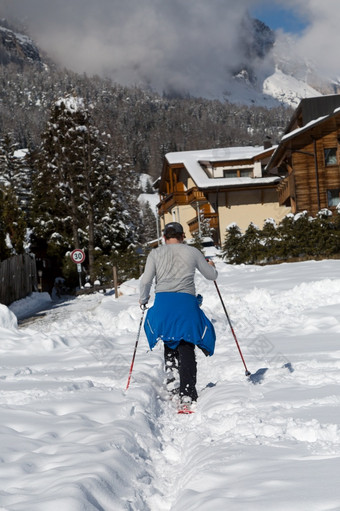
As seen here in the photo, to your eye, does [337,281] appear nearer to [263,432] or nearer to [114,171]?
[263,432]

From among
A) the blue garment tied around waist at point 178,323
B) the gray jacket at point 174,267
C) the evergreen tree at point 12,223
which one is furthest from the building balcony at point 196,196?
the blue garment tied around waist at point 178,323

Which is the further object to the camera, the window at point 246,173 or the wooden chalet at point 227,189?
the window at point 246,173

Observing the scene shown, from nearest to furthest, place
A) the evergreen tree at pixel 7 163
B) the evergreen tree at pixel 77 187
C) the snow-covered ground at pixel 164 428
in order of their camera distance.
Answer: the snow-covered ground at pixel 164 428
the evergreen tree at pixel 77 187
the evergreen tree at pixel 7 163

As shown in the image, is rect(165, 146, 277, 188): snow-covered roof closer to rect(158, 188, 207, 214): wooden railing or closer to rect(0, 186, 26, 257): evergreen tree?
rect(158, 188, 207, 214): wooden railing

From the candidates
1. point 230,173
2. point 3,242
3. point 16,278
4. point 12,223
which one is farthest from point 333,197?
point 3,242

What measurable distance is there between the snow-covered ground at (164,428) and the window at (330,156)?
86.2ft

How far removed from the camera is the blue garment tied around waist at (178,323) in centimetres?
581

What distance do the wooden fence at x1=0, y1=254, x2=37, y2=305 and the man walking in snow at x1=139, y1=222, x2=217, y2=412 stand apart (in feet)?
64.9

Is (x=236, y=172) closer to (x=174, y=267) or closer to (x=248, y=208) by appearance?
(x=248, y=208)

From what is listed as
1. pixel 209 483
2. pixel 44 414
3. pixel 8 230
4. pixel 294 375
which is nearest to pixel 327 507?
pixel 209 483

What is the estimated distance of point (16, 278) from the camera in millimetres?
27453

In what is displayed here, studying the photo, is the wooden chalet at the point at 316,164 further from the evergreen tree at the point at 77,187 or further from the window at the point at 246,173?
the window at the point at 246,173

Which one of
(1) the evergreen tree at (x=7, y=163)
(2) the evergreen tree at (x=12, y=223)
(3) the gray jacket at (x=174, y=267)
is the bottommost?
(3) the gray jacket at (x=174, y=267)

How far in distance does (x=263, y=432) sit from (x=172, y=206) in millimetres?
48367
